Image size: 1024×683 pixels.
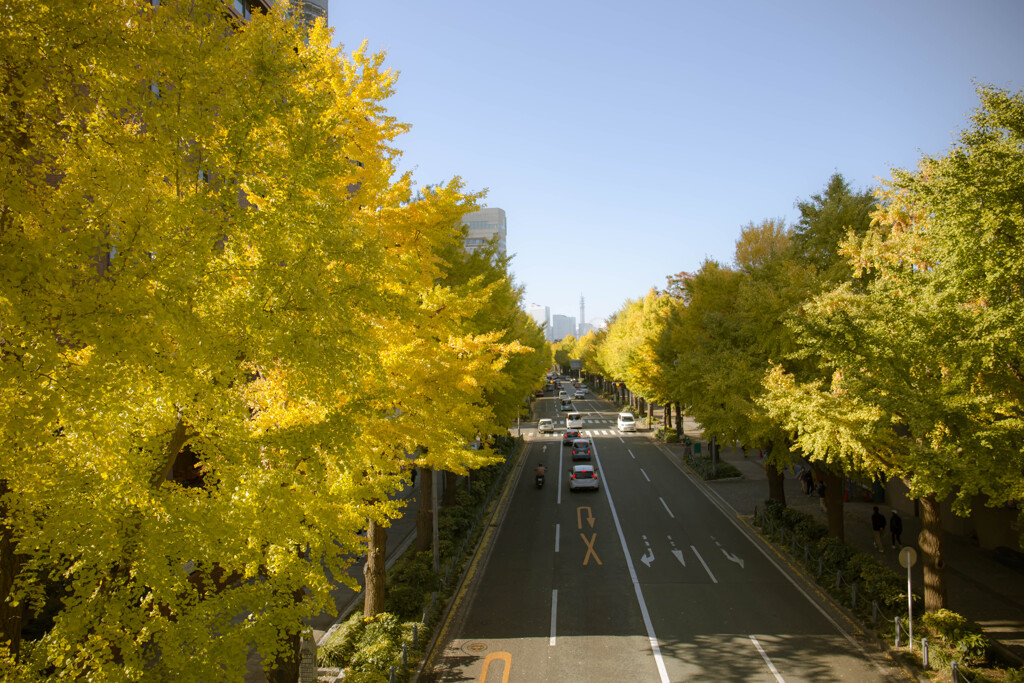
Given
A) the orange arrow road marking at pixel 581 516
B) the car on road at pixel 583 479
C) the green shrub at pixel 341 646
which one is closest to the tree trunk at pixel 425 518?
the green shrub at pixel 341 646

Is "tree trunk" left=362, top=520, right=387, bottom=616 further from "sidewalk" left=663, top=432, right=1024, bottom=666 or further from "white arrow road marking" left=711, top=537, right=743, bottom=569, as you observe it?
"sidewalk" left=663, top=432, right=1024, bottom=666

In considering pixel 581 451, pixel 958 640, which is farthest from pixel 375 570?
pixel 581 451

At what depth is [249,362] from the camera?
6.38 meters

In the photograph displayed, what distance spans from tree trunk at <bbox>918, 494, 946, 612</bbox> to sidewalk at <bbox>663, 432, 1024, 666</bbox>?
1535 mm

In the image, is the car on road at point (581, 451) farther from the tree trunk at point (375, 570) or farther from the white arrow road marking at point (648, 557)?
the tree trunk at point (375, 570)

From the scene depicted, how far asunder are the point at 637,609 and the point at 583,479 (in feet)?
46.7

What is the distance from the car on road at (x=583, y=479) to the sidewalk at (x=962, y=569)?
20.5ft

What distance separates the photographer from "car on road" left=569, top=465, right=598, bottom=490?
2927cm

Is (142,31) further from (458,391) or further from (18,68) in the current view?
(458,391)

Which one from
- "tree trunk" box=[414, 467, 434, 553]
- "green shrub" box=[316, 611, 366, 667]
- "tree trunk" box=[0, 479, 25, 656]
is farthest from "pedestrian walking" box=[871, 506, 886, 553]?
"tree trunk" box=[0, 479, 25, 656]

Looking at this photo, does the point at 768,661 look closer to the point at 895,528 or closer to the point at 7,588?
the point at 895,528

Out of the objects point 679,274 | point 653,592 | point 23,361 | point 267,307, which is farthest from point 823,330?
point 679,274

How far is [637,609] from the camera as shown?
15242 mm

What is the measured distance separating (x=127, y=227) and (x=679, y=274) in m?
50.0
